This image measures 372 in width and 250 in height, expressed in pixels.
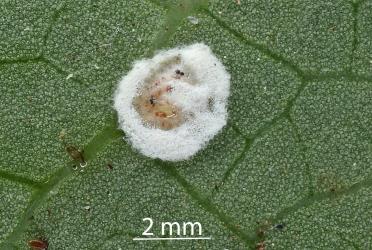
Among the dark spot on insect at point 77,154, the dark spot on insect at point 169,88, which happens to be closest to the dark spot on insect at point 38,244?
the dark spot on insect at point 77,154

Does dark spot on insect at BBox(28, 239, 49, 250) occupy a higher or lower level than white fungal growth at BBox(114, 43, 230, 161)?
lower

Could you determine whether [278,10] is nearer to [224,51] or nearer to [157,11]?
[224,51]

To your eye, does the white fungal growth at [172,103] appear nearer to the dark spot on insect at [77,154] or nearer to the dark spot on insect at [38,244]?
the dark spot on insect at [77,154]

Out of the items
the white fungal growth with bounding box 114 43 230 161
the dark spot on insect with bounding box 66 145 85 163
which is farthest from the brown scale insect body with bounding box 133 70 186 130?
the dark spot on insect with bounding box 66 145 85 163

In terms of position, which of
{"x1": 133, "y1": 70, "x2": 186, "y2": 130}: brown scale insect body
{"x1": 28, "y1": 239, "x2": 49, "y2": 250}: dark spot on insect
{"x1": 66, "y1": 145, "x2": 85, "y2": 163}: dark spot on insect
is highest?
{"x1": 133, "y1": 70, "x2": 186, "y2": 130}: brown scale insect body

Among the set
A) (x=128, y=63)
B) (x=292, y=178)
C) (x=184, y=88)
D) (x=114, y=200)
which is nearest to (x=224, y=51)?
(x=184, y=88)

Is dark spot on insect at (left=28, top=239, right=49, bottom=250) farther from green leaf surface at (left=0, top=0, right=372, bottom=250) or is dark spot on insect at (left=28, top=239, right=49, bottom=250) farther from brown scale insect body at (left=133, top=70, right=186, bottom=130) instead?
brown scale insect body at (left=133, top=70, right=186, bottom=130)
